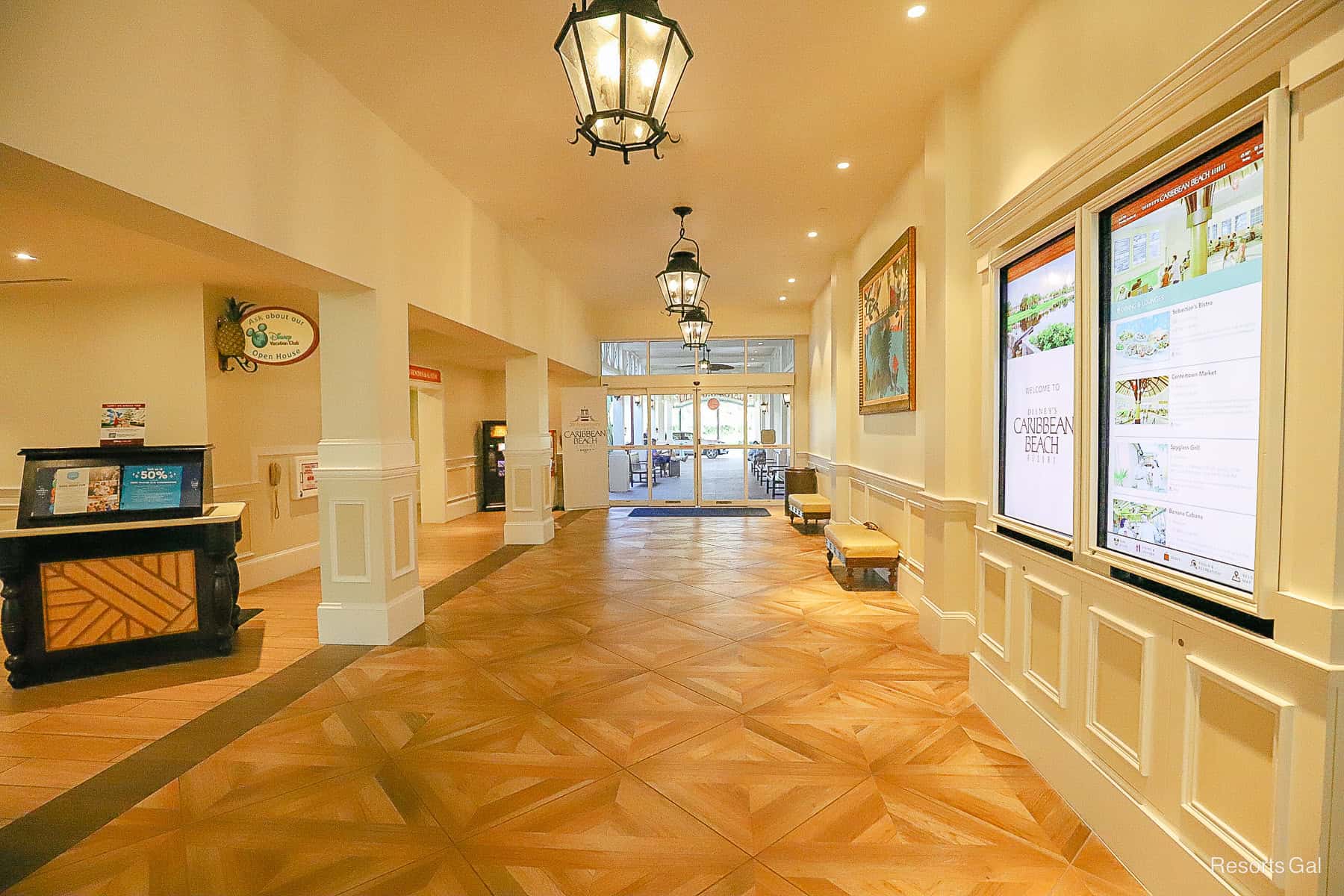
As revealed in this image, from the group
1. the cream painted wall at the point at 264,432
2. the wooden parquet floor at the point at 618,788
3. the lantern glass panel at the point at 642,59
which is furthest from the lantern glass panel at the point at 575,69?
the cream painted wall at the point at 264,432

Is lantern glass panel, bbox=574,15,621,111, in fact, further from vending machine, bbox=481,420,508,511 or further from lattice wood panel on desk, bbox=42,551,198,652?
vending machine, bbox=481,420,508,511

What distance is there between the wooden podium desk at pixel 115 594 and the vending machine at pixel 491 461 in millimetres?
6726

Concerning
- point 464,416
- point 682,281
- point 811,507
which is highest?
point 682,281

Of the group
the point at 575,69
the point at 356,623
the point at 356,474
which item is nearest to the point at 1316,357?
the point at 575,69

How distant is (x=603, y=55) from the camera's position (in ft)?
6.12

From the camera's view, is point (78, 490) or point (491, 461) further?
point (491, 461)

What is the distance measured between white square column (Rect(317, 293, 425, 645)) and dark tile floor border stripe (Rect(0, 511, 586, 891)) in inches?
10.2

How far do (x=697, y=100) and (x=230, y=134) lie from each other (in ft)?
8.15

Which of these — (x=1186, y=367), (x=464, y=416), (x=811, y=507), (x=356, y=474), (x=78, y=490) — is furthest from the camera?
(x=464, y=416)

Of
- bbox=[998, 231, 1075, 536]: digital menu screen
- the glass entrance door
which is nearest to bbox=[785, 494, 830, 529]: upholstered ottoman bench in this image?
the glass entrance door

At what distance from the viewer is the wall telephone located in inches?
235

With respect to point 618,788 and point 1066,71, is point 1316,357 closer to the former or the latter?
point 1066,71

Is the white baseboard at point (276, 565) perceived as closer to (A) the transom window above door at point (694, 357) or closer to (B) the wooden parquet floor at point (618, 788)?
(B) the wooden parquet floor at point (618, 788)

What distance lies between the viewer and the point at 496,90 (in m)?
3.54
